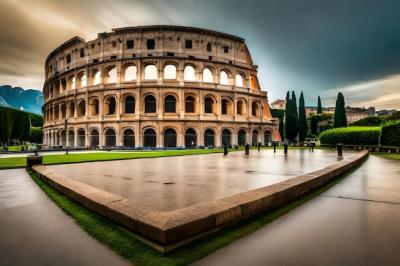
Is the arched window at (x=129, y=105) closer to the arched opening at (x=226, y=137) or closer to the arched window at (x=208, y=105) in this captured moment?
the arched window at (x=208, y=105)

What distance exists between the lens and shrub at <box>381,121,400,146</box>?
58.2 feet

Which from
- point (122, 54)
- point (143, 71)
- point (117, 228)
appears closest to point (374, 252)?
point (117, 228)

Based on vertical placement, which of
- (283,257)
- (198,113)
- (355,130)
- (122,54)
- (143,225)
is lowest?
(283,257)

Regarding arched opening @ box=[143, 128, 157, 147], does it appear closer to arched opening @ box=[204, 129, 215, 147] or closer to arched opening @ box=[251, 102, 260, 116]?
arched opening @ box=[204, 129, 215, 147]

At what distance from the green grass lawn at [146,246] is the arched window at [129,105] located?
2834 centimetres

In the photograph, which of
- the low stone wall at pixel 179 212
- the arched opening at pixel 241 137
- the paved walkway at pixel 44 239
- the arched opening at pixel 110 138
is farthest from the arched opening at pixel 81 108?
the low stone wall at pixel 179 212

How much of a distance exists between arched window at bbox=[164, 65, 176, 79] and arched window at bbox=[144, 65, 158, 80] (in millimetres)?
1541

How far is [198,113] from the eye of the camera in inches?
1227

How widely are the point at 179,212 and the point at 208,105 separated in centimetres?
3064

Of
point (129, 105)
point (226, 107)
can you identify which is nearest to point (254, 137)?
point (226, 107)

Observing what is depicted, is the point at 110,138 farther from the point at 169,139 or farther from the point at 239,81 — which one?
the point at 239,81

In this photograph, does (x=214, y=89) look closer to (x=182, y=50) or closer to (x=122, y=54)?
(x=182, y=50)

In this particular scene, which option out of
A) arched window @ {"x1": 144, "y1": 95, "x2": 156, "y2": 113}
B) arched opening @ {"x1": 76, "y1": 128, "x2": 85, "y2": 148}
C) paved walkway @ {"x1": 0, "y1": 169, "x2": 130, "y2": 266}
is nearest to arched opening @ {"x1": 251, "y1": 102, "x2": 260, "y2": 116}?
arched window @ {"x1": 144, "y1": 95, "x2": 156, "y2": 113}

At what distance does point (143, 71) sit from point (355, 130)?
26.4 metres
